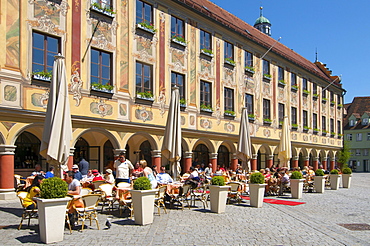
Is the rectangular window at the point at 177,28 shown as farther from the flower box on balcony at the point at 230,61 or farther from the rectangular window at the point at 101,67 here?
the rectangular window at the point at 101,67

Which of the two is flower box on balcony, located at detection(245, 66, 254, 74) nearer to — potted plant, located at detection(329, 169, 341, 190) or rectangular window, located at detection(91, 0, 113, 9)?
potted plant, located at detection(329, 169, 341, 190)

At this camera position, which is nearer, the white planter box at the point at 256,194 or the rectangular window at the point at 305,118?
the white planter box at the point at 256,194

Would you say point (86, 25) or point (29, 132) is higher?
point (86, 25)

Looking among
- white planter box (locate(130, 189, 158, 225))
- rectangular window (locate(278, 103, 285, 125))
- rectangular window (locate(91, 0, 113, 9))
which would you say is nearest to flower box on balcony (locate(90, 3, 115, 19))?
rectangular window (locate(91, 0, 113, 9))

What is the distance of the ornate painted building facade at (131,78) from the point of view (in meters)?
14.4

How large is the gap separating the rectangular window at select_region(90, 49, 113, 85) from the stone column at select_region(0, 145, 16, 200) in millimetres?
4763

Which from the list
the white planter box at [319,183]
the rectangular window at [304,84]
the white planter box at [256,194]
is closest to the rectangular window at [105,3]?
the white planter box at [256,194]

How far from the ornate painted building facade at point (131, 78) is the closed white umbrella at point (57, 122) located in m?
3.80

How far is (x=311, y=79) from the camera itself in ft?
128

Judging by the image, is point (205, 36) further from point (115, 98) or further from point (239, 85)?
point (115, 98)

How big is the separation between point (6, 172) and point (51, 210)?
7073 mm

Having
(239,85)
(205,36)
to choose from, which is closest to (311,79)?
(239,85)

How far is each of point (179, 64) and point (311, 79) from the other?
71.4 ft

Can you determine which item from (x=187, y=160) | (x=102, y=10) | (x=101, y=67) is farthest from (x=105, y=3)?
(x=187, y=160)
